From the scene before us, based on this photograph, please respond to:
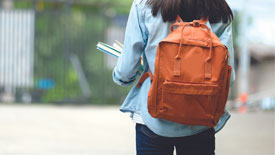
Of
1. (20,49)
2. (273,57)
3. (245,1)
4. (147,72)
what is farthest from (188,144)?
(273,57)

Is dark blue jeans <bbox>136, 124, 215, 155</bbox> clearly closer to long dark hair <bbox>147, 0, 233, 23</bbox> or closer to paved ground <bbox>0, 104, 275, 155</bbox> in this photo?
long dark hair <bbox>147, 0, 233, 23</bbox>

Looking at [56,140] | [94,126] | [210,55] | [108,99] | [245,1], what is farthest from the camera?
[245,1]

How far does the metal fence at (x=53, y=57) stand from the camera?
13547 mm

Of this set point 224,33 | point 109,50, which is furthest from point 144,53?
point 224,33

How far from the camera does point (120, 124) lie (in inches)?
369

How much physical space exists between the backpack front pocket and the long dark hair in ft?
1.06

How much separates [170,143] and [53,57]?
12.0 metres

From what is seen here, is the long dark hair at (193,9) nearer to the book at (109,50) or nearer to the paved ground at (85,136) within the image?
the book at (109,50)

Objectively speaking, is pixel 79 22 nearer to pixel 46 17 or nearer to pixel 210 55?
pixel 46 17

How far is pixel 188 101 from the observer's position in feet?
7.21

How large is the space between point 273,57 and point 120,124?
16939mm

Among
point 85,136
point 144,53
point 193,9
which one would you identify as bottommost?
point 85,136

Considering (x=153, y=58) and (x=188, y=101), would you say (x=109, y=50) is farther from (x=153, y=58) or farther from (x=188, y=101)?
(x=188, y=101)

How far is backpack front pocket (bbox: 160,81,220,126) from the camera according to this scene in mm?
2172
